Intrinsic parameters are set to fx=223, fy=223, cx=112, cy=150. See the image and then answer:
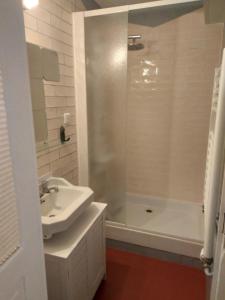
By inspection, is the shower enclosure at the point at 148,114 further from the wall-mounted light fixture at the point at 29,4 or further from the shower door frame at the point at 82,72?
the wall-mounted light fixture at the point at 29,4

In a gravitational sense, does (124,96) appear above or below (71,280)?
above

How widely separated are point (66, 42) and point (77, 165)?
1.13 metres

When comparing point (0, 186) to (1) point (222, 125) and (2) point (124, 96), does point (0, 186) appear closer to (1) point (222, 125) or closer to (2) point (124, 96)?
(1) point (222, 125)

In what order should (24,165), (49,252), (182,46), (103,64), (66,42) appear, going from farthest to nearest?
1. (182,46)
2. (103,64)
3. (66,42)
4. (49,252)
5. (24,165)

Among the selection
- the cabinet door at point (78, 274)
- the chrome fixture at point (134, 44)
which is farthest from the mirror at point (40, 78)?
the chrome fixture at point (134, 44)

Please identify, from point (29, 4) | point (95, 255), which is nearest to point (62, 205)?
point (95, 255)

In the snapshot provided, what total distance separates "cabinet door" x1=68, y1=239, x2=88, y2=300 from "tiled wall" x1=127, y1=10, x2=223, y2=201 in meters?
1.63

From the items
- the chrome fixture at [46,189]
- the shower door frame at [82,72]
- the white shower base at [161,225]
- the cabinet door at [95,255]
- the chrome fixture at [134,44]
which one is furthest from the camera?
the chrome fixture at [134,44]

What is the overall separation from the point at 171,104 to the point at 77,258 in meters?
1.94

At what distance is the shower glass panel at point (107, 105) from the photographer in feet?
6.72

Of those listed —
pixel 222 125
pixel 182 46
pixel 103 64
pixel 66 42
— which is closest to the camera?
pixel 222 125

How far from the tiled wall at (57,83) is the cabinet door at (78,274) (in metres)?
0.67

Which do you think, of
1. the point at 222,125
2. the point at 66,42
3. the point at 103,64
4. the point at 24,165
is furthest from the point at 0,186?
the point at 103,64

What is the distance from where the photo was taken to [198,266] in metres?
1.98
